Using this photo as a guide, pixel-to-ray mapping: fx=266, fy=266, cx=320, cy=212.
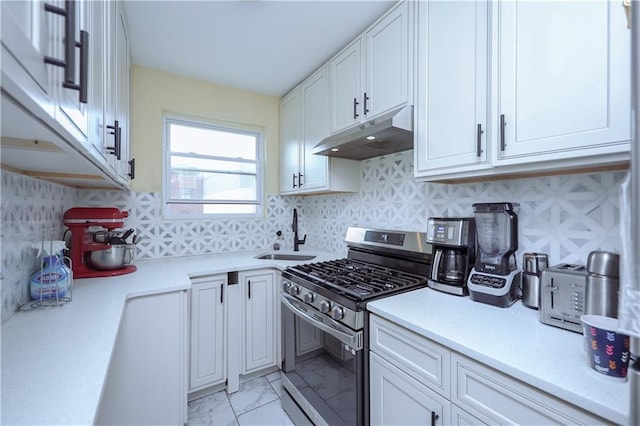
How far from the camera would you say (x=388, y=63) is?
5.23ft

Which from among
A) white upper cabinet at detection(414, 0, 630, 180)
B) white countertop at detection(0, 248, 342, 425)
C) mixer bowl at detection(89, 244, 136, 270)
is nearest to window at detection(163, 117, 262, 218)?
mixer bowl at detection(89, 244, 136, 270)

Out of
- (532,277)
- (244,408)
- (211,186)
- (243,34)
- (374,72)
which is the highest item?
(243,34)

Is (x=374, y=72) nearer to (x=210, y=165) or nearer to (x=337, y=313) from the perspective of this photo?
(x=337, y=313)

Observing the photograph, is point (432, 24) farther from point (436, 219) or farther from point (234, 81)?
point (234, 81)

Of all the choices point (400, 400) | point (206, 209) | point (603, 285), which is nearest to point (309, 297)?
point (400, 400)

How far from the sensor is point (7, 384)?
65cm

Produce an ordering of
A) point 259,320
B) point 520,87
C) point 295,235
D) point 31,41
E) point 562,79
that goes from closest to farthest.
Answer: point 31,41 → point 562,79 → point 520,87 → point 259,320 → point 295,235

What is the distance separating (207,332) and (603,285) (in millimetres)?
2128

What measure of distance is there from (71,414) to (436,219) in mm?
1530

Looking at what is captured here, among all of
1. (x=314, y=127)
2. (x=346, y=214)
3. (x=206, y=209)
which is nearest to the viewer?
(x=314, y=127)

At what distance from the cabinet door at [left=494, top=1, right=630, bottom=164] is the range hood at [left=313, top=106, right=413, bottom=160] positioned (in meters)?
0.44

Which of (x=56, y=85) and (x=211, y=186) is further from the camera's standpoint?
(x=211, y=186)

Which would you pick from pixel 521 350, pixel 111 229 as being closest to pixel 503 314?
pixel 521 350

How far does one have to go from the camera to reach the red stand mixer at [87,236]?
1.64m
